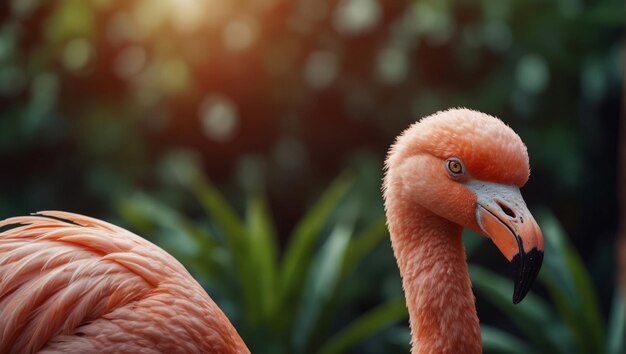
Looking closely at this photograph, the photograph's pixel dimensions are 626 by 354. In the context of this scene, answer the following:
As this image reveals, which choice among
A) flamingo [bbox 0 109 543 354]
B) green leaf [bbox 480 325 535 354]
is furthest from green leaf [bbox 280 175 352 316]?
flamingo [bbox 0 109 543 354]

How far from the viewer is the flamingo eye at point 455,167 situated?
1.74 m

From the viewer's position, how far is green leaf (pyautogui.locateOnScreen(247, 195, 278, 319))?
370cm

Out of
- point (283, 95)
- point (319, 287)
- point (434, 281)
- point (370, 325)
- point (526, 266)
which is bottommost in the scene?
point (370, 325)

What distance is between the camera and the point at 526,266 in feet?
5.22

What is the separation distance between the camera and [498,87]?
464 centimetres

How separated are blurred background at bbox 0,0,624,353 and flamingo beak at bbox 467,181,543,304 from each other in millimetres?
2612

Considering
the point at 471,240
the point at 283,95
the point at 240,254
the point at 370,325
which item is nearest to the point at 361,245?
the point at 370,325

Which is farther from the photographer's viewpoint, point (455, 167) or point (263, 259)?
point (263, 259)

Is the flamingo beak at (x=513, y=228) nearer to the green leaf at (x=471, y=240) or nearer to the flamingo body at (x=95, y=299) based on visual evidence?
Answer: the flamingo body at (x=95, y=299)

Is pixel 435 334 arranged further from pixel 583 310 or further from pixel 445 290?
pixel 583 310

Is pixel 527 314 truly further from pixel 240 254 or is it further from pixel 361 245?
pixel 240 254

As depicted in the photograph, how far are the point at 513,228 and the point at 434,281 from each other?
270 millimetres

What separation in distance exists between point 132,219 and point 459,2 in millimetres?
2254

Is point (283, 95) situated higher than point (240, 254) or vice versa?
point (283, 95)
